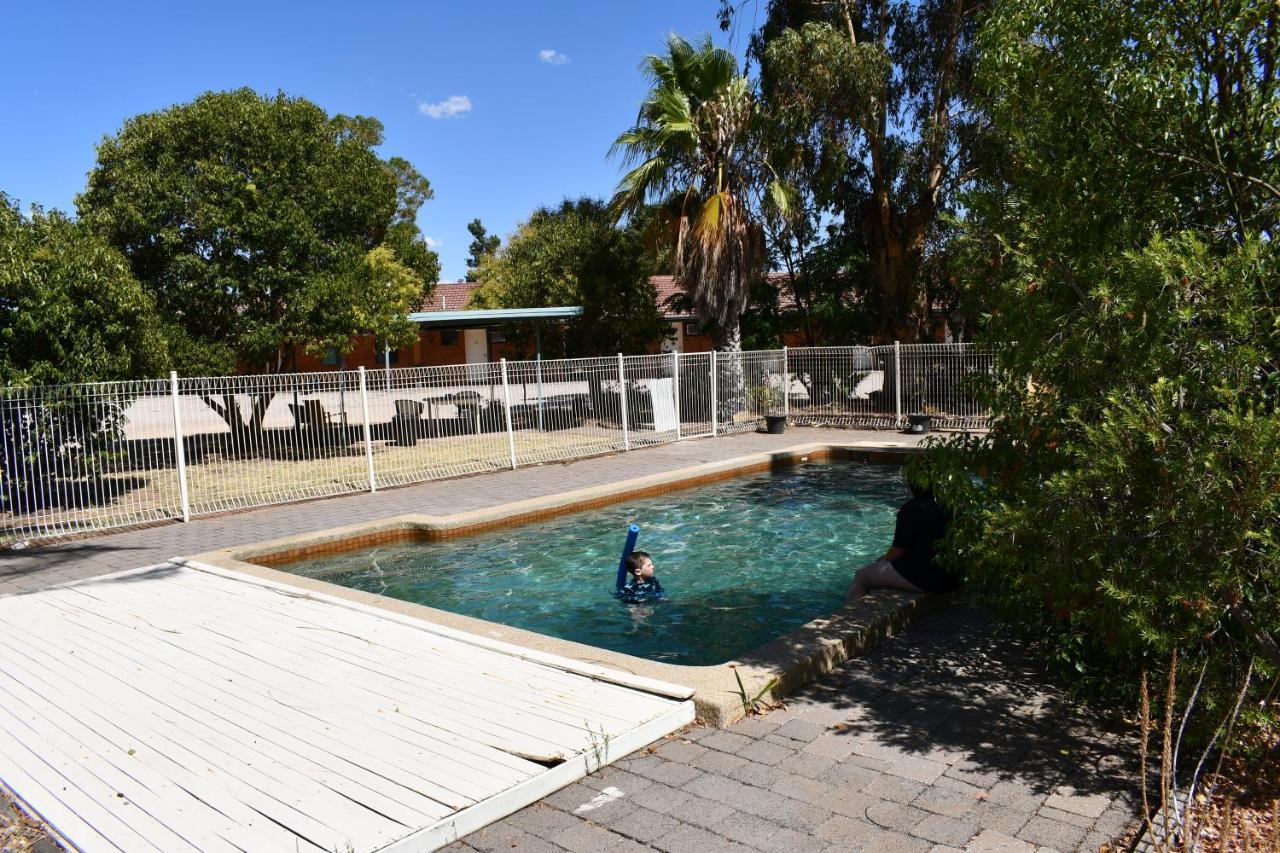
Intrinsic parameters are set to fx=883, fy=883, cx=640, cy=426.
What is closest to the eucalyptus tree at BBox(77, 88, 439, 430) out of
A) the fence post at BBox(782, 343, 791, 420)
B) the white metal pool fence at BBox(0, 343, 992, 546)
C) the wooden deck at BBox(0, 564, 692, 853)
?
the white metal pool fence at BBox(0, 343, 992, 546)

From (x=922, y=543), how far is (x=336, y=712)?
4382 millimetres

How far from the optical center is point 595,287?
2591 cm

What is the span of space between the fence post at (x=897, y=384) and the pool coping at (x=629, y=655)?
1191 cm

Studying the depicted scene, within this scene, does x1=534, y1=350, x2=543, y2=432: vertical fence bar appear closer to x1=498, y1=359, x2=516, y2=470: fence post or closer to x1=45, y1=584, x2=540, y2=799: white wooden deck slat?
x1=498, y1=359, x2=516, y2=470: fence post

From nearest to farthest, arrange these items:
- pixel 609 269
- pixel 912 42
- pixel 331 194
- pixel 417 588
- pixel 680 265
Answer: pixel 417 588, pixel 331 194, pixel 680 265, pixel 912 42, pixel 609 269

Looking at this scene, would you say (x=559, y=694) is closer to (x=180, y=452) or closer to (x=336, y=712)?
(x=336, y=712)

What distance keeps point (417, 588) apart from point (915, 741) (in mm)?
6368

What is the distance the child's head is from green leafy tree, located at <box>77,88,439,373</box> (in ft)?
37.7

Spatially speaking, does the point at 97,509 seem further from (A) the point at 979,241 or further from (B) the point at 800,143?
(B) the point at 800,143

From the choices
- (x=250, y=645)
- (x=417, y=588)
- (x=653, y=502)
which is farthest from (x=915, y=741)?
(x=653, y=502)

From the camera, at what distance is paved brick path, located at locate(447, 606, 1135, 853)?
3564 mm

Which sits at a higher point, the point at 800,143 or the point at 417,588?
the point at 800,143

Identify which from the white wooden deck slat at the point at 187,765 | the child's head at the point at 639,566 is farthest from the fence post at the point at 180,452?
the child's head at the point at 639,566

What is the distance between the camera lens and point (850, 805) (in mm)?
3805
